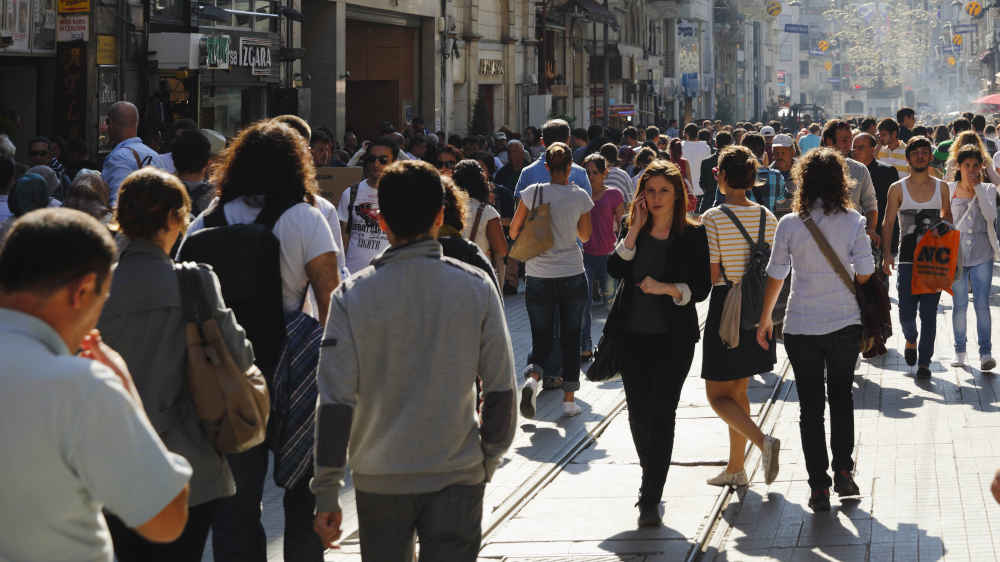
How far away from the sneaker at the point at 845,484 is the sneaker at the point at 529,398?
2661 mm

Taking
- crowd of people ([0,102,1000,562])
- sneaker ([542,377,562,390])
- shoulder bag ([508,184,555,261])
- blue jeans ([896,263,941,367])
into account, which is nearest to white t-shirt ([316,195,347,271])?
crowd of people ([0,102,1000,562])

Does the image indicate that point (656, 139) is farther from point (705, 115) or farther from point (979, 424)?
point (705, 115)

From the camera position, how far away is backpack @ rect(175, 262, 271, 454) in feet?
15.0

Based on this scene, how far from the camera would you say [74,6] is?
55.8 ft

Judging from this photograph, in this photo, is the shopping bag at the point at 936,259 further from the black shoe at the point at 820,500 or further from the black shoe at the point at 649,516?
the black shoe at the point at 649,516

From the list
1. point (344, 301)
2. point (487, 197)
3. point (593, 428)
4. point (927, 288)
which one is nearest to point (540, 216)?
point (487, 197)

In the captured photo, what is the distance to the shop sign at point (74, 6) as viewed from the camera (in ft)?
55.7

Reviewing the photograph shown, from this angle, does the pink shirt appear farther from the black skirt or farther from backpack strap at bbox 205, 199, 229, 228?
backpack strap at bbox 205, 199, 229, 228

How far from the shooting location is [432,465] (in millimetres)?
4465

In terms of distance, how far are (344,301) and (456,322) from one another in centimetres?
33

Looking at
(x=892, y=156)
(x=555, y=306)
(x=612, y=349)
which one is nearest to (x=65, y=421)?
(x=612, y=349)

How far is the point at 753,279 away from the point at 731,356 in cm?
41

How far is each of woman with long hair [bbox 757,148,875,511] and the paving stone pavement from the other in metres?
0.27

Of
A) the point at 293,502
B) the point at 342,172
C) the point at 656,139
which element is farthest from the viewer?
the point at 656,139
